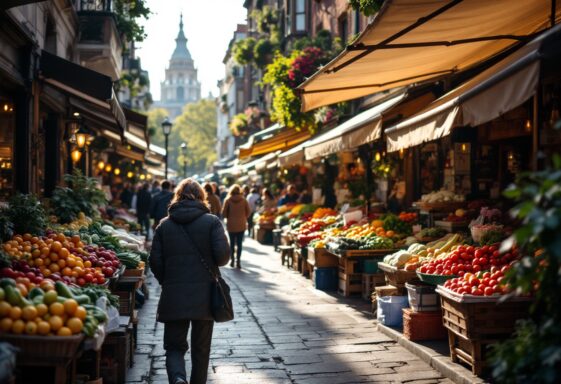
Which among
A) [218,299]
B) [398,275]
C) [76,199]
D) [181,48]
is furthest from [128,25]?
[181,48]

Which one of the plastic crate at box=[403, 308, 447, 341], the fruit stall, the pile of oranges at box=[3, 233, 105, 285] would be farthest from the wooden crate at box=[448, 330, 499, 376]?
the pile of oranges at box=[3, 233, 105, 285]

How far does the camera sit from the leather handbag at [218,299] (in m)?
6.11

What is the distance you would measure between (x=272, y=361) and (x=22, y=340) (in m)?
3.86

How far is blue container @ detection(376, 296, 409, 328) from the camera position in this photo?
9.37m

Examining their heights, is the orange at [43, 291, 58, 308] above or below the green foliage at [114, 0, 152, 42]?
below

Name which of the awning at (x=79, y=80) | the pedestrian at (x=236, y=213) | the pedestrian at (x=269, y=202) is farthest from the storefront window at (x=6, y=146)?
the pedestrian at (x=269, y=202)

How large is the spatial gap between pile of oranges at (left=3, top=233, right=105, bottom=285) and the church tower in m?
183

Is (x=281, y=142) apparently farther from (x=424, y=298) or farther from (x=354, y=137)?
(x=424, y=298)

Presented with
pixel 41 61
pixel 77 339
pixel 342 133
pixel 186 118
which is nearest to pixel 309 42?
pixel 342 133

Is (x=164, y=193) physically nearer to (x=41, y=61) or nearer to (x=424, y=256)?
(x=41, y=61)

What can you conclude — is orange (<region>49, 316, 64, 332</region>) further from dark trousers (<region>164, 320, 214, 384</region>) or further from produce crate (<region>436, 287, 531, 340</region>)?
produce crate (<region>436, 287, 531, 340</region>)

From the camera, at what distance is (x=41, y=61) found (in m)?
11.6

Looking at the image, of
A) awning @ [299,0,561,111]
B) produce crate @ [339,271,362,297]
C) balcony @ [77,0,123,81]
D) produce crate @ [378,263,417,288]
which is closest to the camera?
awning @ [299,0,561,111]

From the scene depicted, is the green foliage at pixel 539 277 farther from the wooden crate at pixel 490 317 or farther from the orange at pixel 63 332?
the wooden crate at pixel 490 317
